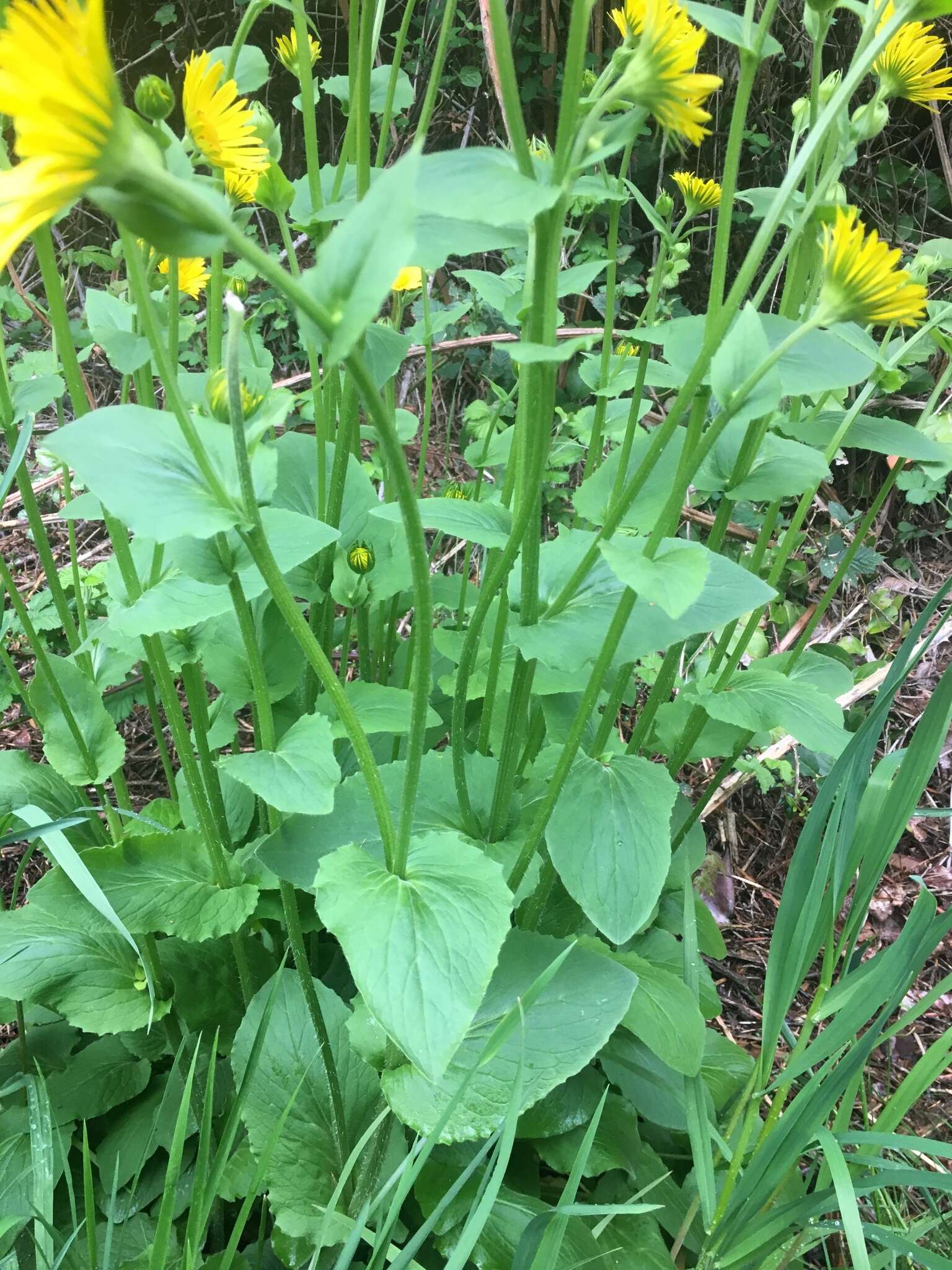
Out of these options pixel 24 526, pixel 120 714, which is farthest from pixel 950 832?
pixel 24 526

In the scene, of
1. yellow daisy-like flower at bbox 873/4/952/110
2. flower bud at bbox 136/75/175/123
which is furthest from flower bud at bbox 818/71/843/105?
flower bud at bbox 136/75/175/123

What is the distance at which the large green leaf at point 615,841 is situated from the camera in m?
0.66

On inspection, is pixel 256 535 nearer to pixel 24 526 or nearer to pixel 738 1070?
pixel 738 1070

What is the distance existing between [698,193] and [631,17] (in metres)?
0.28

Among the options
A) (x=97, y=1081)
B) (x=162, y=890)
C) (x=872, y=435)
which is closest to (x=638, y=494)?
(x=872, y=435)

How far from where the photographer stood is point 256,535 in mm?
507

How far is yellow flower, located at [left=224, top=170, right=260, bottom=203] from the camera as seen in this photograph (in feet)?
2.43

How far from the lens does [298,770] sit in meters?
0.66

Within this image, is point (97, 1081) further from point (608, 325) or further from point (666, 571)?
point (608, 325)

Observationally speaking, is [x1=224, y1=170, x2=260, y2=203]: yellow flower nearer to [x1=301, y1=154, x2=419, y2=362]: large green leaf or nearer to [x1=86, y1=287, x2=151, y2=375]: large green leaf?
[x1=86, y1=287, x2=151, y2=375]: large green leaf

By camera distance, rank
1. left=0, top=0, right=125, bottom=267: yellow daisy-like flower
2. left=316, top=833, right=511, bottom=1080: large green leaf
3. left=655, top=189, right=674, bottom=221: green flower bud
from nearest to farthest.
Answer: left=0, top=0, right=125, bottom=267: yellow daisy-like flower → left=316, top=833, right=511, bottom=1080: large green leaf → left=655, top=189, right=674, bottom=221: green flower bud

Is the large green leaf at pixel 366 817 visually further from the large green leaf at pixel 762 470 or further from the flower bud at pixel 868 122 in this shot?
the flower bud at pixel 868 122

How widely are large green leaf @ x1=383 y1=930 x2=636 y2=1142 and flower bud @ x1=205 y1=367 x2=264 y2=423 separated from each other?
49 cm

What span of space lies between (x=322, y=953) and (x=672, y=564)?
0.69 m
